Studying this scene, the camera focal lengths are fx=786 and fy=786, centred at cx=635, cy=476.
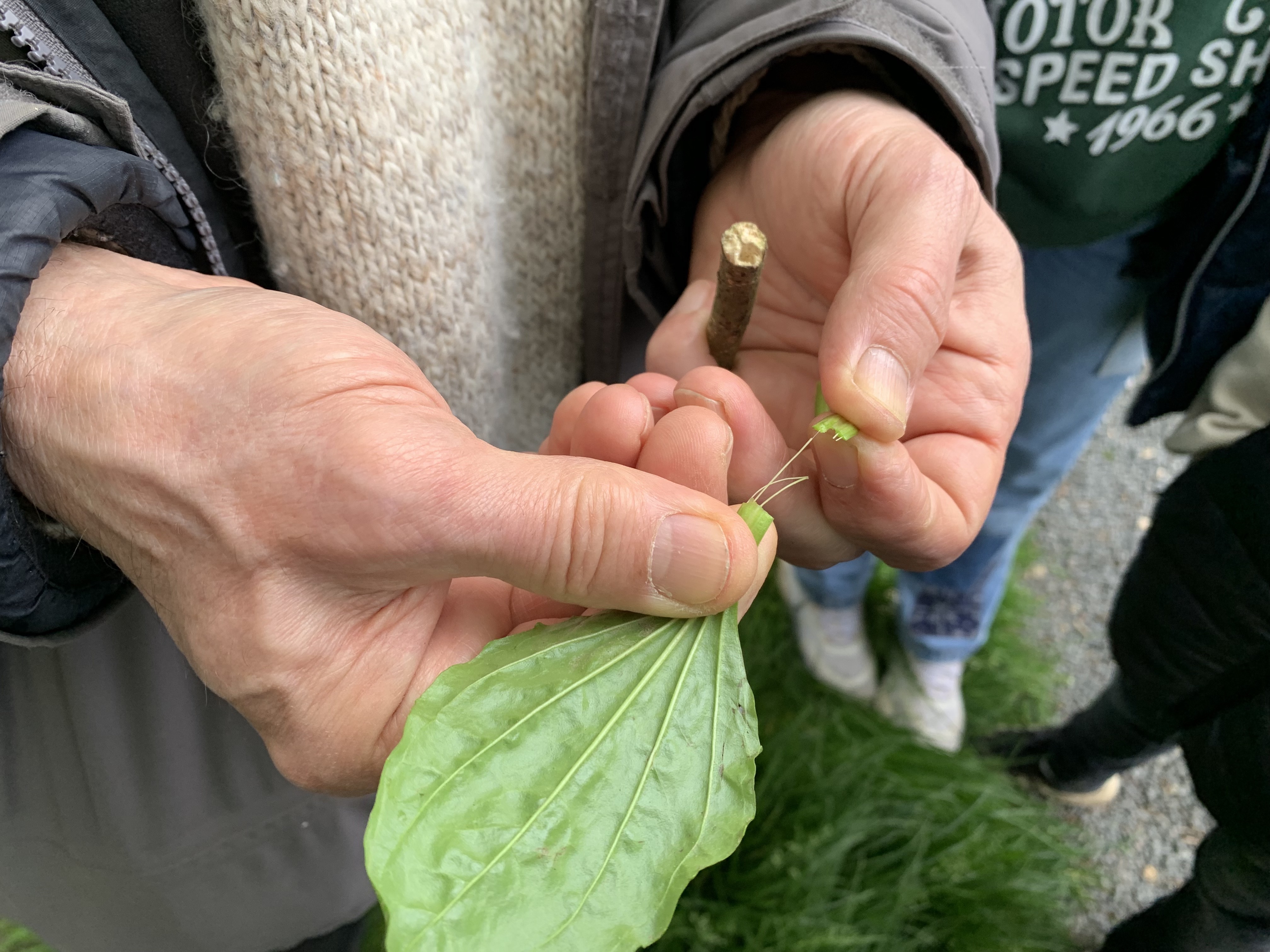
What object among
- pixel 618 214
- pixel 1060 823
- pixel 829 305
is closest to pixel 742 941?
pixel 1060 823

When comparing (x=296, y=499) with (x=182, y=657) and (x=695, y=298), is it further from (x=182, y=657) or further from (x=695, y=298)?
(x=695, y=298)

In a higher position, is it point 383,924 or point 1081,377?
point 1081,377

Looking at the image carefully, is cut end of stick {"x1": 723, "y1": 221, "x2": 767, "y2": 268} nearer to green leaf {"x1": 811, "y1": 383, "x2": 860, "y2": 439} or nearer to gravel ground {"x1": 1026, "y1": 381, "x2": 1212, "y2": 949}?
green leaf {"x1": 811, "y1": 383, "x2": 860, "y2": 439}

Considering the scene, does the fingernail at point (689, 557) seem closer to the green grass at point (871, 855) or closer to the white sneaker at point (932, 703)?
the green grass at point (871, 855)

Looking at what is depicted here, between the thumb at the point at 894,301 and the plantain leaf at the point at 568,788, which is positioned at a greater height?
the thumb at the point at 894,301

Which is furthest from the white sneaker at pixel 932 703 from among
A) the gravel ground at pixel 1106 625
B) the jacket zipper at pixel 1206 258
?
the jacket zipper at pixel 1206 258

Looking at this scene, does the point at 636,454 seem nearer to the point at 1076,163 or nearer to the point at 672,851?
the point at 672,851

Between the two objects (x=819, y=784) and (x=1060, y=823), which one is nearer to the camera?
(x=819, y=784)
